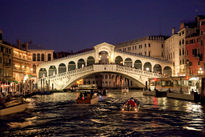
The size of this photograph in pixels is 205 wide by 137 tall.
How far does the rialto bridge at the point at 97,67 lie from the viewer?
43719 millimetres

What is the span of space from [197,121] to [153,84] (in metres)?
27.0

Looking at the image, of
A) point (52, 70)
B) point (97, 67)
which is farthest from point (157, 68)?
point (52, 70)

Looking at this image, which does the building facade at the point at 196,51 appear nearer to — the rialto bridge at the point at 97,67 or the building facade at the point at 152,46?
the rialto bridge at the point at 97,67

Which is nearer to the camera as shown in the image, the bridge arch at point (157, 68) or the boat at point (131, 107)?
→ the boat at point (131, 107)

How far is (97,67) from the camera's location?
144 ft

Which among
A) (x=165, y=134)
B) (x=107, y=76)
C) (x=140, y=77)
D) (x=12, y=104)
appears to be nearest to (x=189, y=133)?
(x=165, y=134)

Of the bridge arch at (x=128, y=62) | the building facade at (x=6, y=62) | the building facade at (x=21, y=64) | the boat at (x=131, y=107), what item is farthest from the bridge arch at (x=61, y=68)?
the boat at (x=131, y=107)

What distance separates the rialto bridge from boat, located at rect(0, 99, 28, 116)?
25413 millimetres

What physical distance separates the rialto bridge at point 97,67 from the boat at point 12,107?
25413 mm

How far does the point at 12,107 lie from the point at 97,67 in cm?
2871

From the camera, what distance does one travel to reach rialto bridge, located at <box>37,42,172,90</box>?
143 feet

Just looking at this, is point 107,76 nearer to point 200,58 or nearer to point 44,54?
point 44,54

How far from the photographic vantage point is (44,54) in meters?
50.2

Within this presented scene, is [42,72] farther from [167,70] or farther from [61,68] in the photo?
[167,70]
